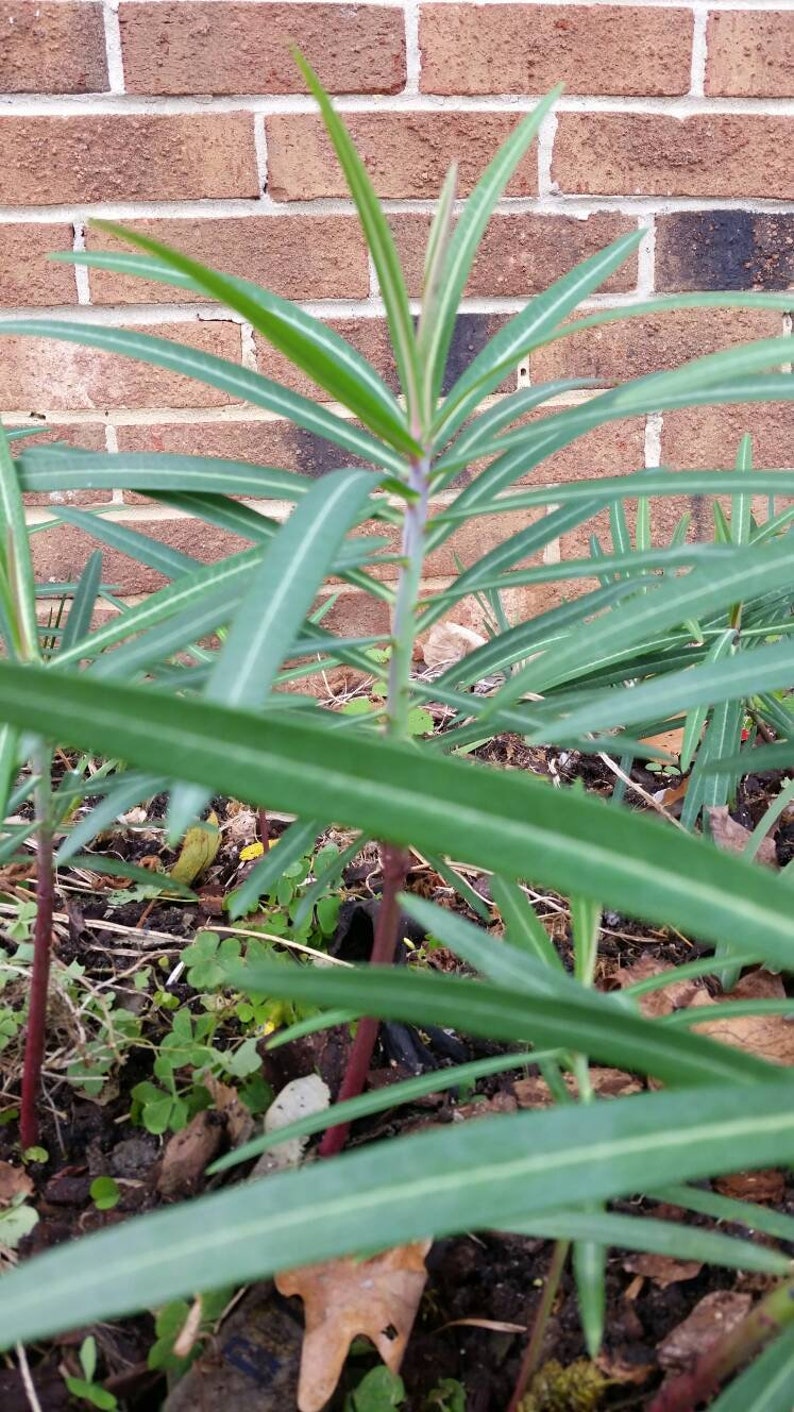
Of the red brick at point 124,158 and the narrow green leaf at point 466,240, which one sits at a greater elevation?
the red brick at point 124,158

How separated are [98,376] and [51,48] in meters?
0.41

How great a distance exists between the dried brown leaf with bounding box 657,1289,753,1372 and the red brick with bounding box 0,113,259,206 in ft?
4.67

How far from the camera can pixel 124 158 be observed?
140cm

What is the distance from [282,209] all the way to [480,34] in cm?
36

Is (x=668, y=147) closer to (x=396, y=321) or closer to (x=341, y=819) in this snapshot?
(x=396, y=321)

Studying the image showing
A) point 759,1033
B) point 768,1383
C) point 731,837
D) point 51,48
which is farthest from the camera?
point 51,48

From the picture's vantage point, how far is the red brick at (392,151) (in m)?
1.42

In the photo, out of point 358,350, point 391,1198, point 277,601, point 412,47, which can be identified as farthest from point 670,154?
point 391,1198

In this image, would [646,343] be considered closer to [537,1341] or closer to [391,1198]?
[537,1341]

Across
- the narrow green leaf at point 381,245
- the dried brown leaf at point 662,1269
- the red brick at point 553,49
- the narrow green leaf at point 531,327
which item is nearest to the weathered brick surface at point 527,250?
the red brick at point 553,49

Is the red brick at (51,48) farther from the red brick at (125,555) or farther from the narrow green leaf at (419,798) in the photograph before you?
the narrow green leaf at (419,798)

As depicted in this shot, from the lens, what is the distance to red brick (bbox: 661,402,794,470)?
5.33ft

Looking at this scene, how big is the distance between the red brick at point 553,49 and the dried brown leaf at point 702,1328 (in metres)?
1.47

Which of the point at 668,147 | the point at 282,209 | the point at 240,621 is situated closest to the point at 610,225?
the point at 668,147
